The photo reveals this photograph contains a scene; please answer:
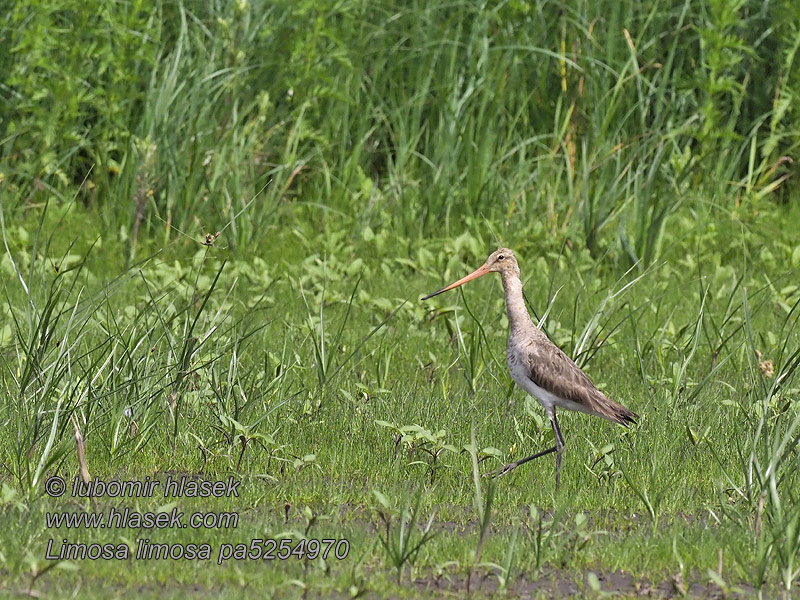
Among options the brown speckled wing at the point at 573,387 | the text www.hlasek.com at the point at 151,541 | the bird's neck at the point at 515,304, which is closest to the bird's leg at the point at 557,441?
the brown speckled wing at the point at 573,387

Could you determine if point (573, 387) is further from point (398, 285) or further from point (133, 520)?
point (398, 285)

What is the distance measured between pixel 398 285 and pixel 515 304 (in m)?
2.66

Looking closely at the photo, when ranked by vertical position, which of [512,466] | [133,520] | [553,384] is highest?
[133,520]

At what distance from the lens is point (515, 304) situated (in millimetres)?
6207

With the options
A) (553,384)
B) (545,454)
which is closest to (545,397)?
(553,384)

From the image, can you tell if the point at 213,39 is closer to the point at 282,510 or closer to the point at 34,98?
the point at 34,98

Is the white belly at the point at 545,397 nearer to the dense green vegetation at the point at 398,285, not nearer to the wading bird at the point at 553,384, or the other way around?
the wading bird at the point at 553,384

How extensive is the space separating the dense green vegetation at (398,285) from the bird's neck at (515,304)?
0.20 meters

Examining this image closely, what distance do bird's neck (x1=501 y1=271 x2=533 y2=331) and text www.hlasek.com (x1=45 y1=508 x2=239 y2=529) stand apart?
202 cm

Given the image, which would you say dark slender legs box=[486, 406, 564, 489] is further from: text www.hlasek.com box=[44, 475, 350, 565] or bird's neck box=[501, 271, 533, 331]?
text www.hlasek.com box=[44, 475, 350, 565]

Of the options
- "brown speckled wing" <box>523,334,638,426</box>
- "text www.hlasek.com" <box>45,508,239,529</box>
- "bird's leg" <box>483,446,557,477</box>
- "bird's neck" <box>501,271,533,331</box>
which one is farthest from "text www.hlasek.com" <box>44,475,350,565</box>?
"bird's neck" <box>501,271,533,331</box>

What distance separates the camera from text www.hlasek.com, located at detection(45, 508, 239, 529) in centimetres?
447

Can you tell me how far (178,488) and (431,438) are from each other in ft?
3.32

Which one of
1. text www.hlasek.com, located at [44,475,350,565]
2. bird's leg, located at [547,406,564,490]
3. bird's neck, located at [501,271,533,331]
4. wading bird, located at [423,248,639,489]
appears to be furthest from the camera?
bird's neck, located at [501,271,533,331]
